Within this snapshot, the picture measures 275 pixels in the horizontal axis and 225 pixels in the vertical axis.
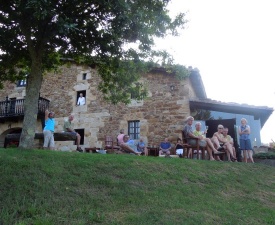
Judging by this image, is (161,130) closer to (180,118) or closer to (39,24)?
(180,118)

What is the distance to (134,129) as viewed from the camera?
1672 cm

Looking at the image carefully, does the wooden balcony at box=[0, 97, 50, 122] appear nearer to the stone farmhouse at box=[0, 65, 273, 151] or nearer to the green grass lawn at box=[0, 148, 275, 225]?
the stone farmhouse at box=[0, 65, 273, 151]

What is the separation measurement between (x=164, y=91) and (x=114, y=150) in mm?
5300

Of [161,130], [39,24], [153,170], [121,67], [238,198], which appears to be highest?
[39,24]

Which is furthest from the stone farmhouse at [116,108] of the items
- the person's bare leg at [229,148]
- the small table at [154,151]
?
the person's bare leg at [229,148]

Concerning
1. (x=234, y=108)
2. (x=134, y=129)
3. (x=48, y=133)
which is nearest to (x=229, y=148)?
(x=234, y=108)

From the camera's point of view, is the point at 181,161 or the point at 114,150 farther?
the point at 114,150

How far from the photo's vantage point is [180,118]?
1567cm

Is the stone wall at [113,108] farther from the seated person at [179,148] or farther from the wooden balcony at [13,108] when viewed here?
the seated person at [179,148]

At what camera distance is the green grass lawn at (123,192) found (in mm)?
4242

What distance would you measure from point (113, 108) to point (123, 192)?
40.3ft

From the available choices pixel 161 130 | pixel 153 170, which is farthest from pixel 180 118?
pixel 153 170

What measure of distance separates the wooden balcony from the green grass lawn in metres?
12.3

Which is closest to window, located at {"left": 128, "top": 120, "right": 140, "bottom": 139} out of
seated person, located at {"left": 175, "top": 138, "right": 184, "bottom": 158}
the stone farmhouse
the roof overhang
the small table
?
the stone farmhouse
